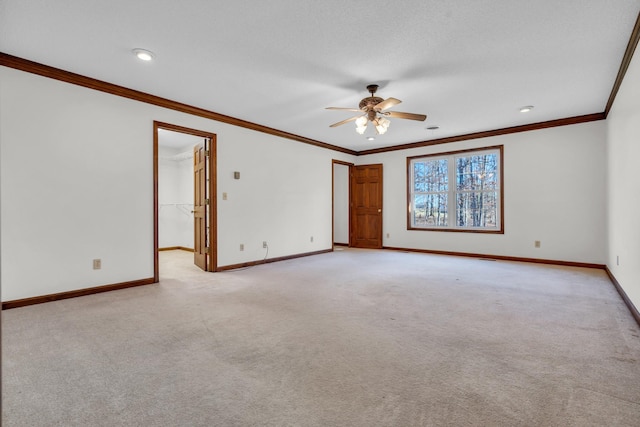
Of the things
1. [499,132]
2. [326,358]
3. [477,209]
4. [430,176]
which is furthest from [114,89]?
[477,209]

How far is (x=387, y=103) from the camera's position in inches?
153

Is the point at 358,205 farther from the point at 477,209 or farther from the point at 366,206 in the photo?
the point at 477,209

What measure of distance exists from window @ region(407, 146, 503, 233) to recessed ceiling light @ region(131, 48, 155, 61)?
5.42m

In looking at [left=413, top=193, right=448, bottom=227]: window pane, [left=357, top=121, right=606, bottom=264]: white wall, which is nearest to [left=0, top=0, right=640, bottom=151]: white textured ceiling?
[left=357, top=121, right=606, bottom=264]: white wall

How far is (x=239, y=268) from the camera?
5465mm

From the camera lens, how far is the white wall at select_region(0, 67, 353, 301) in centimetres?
344

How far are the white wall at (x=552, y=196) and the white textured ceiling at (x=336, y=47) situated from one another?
2.98 ft

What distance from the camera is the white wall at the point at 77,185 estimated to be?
344cm

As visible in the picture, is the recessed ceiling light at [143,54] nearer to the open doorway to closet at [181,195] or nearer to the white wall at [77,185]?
the white wall at [77,185]

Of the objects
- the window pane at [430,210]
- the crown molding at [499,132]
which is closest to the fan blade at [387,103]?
the crown molding at [499,132]

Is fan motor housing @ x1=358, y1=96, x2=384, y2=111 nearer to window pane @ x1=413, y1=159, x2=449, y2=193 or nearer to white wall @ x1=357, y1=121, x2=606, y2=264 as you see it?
white wall @ x1=357, y1=121, x2=606, y2=264

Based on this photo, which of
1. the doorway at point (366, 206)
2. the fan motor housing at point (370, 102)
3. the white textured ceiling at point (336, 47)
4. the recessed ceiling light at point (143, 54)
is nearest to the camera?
the white textured ceiling at point (336, 47)

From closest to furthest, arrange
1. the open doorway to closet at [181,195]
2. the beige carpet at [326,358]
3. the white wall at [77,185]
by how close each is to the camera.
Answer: the beige carpet at [326,358]
the white wall at [77,185]
the open doorway to closet at [181,195]

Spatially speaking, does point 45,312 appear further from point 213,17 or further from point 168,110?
point 213,17
